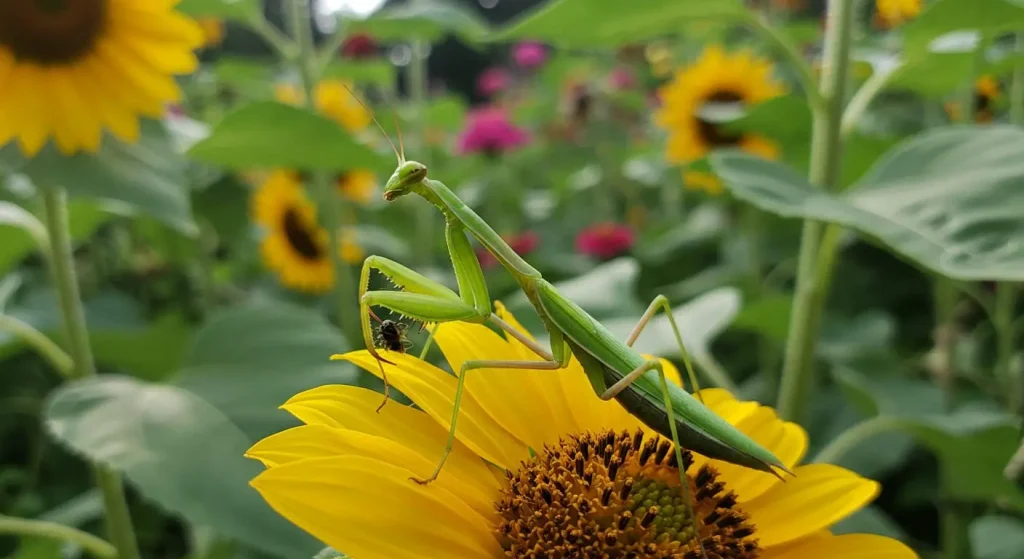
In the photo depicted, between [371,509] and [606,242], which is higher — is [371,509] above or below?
below

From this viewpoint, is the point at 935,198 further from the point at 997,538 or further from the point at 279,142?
the point at 279,142

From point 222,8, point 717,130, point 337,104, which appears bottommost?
point 222,8

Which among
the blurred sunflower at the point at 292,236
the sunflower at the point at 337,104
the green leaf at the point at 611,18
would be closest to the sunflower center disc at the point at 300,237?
the blurred sunflower at the point at 292,236

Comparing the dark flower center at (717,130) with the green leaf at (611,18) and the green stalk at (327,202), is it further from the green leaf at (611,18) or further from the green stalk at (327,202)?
the green leaf at (611,18)

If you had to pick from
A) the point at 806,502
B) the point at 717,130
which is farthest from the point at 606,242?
the point at 806,502

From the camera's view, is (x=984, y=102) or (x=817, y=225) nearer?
(x=817, y=225)

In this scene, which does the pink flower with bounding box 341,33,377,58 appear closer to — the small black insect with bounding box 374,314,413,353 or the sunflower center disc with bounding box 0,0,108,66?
the sunflower center disc with bounding box 0,0,108,66
